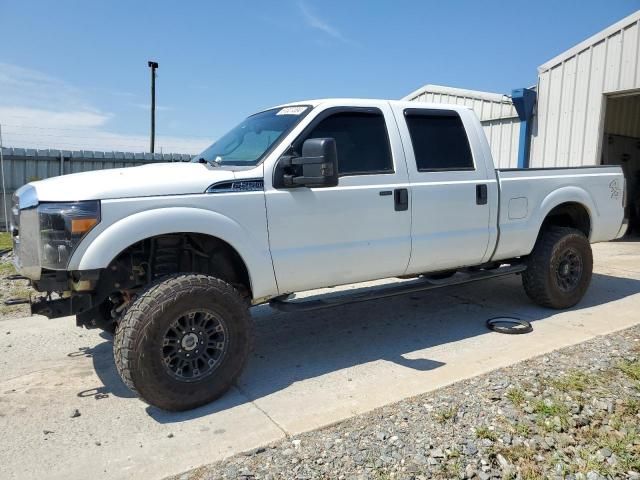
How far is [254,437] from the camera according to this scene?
3061 mm

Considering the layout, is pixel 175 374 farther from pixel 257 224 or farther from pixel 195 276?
pixel 257 224

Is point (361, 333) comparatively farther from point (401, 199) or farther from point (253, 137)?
point (253, 137)

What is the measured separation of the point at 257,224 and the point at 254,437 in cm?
144

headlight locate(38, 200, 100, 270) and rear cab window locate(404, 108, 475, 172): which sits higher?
rear cab window locate(404, 108, 475, 172)

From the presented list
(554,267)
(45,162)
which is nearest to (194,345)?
(554,267)

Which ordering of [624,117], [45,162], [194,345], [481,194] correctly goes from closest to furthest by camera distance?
[194,345] < [481,194] < [624,117] < [45,162]

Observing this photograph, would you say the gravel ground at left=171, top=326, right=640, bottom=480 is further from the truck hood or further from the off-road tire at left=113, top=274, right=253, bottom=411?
the truck hood

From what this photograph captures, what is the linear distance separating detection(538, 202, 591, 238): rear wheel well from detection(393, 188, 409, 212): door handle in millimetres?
2295

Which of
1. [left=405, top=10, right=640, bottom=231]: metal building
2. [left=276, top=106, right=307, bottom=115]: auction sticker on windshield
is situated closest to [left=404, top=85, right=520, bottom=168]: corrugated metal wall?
[left=405, top=10, right=640, bottom=231]: metal building

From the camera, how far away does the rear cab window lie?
4.57 metres

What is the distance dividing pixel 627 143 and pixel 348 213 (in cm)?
1324

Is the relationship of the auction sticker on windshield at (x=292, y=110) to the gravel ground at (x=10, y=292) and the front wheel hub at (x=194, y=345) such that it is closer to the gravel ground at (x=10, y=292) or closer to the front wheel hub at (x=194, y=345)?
the front wheel hub at (x=194, y=345)

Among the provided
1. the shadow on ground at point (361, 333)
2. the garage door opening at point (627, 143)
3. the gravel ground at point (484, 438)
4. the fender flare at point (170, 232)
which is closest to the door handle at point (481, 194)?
the shadow on ground at point (361, 333)

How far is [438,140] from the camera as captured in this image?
472cm
